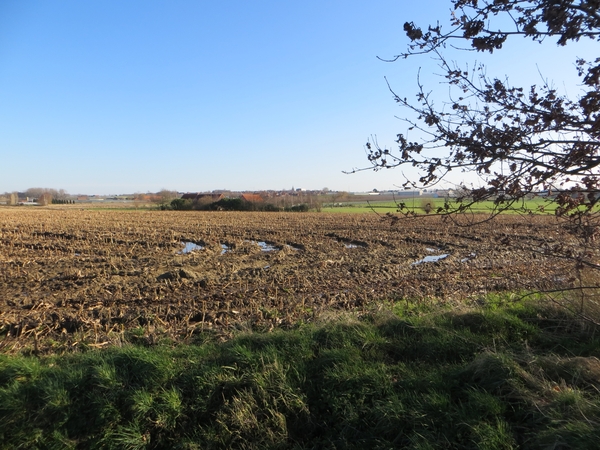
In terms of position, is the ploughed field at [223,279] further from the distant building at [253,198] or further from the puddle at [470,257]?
the distant building at [253,198]

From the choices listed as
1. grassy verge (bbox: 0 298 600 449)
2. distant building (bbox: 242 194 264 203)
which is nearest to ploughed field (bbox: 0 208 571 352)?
grassy verge (bbox: 0 298 600 449)

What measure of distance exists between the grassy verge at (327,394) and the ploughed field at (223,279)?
139 cm

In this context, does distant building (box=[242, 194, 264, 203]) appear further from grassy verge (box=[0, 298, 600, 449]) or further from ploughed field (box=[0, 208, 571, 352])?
grassy verge (box=[0, 298, 600, 449])

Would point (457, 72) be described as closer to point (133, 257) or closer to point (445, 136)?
point (445, 136)

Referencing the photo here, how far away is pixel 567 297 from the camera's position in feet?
21.0

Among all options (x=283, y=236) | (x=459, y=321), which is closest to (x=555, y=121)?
(x=459, y=321)

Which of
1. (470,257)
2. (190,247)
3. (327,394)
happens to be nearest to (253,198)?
(190,247)

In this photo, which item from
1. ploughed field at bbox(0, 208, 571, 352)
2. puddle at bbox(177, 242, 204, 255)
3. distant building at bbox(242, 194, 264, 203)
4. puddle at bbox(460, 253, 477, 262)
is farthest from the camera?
distant building at bbox(242, 194, 264, 203)

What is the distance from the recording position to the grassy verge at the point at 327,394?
147 inches

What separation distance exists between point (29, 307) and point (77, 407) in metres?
6.53

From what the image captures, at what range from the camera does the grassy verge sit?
3.73 meters

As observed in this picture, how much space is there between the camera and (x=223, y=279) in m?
12.7

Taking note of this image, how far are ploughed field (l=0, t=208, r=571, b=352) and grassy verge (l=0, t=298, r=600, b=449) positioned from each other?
1387mm

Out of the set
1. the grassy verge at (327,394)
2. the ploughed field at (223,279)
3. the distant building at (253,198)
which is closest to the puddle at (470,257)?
the ploughed field at (223,279)
